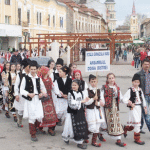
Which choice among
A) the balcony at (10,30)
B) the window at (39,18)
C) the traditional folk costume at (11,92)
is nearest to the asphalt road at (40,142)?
the traditional folk costume at (11,92)

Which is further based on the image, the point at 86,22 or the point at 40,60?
the point at 86,22

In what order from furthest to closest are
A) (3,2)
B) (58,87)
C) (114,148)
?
1. (3,2)
2. (58,87)
3. (114,148)

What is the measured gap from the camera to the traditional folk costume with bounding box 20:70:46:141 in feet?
21.6

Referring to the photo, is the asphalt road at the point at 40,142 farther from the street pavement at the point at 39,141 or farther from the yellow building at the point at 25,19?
the yellow building at the point at 25,19

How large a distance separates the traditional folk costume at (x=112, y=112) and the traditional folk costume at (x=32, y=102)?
55.9 inches

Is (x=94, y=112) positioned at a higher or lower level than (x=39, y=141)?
higher

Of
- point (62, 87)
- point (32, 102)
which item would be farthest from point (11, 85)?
point (32, 102)

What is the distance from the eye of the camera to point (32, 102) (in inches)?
261

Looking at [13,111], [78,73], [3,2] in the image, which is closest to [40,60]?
[13,111]

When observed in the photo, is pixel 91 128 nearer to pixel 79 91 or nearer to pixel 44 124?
pixel 79 91

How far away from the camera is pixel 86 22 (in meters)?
73.4

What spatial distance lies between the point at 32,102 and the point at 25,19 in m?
35.3

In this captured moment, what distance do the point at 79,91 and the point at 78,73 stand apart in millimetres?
1118

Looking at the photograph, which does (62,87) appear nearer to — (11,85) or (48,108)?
(48,108)
